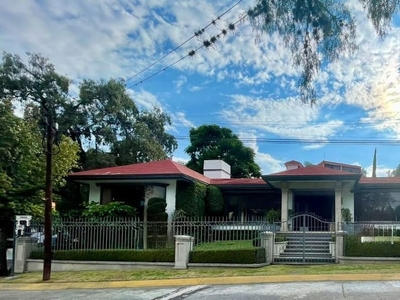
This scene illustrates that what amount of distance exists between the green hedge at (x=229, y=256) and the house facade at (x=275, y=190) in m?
6.87

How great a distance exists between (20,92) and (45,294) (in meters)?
20.2

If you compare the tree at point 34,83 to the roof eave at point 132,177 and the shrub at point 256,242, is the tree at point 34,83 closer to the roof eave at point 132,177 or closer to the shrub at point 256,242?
the roof eave at point 132,177

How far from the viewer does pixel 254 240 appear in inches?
681

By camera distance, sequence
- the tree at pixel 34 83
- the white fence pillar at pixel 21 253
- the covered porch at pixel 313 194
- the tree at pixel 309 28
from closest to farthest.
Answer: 1. the tree at pixel 309 28
2. the white fence pillar at pixel 21 253
3. the covered porch at pixel 313 194
4. the tree at pixel 34 83

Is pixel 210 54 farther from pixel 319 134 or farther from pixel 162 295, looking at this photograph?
pixel 319 134

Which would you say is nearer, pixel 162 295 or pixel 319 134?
pixel 162 295

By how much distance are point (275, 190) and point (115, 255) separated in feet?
40.1

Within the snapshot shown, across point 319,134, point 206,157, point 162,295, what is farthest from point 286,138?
point 162,295

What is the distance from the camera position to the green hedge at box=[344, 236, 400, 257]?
15992 mm

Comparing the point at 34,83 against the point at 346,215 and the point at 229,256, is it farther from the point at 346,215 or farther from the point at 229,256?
the point at 346,215

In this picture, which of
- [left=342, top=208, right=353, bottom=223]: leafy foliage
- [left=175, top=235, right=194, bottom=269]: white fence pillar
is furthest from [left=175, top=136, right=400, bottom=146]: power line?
[left=175, top=235, right=194, bottom=269]: white fence pillar

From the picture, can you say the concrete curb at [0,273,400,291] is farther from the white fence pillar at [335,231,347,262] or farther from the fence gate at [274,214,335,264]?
the fence gate at [274,214,335,264]

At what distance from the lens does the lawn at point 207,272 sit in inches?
568

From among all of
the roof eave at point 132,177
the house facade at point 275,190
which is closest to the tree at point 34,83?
the roof eave at point 132,177
